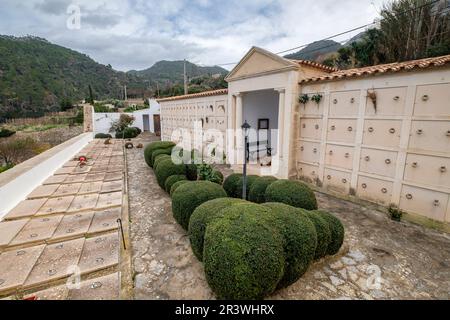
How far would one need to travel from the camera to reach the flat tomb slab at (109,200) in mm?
5863

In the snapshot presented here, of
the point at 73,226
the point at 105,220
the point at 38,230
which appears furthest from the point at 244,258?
the point at 38,230

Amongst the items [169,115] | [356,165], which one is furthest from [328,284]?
[169,115]

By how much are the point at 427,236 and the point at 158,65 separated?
87708 mm

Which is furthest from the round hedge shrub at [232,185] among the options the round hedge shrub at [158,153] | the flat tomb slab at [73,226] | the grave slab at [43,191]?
the grave slab at [43,191]

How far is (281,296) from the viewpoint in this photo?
3.03 m

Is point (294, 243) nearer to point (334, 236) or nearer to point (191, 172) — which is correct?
point (334, 236)

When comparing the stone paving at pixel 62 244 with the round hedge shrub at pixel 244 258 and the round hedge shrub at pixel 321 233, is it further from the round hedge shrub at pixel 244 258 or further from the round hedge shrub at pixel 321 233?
the round hedge shrub at pixel 321 233

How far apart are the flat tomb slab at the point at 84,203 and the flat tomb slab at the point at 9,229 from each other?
3.09 ft

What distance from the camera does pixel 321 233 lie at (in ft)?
11.4

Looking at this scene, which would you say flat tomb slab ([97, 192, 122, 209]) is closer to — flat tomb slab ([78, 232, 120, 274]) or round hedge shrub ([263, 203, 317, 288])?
flat tomb slab ([78, 232, 120, 274])

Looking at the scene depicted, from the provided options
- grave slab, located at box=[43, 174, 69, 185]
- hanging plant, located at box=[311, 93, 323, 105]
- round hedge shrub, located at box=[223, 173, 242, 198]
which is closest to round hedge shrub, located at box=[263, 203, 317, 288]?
round hedge shrub, located at box=[223, 173, 242, 198]

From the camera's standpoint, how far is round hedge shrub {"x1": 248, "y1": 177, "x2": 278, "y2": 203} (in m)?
5.42

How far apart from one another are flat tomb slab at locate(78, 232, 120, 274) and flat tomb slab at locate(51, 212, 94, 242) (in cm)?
46
